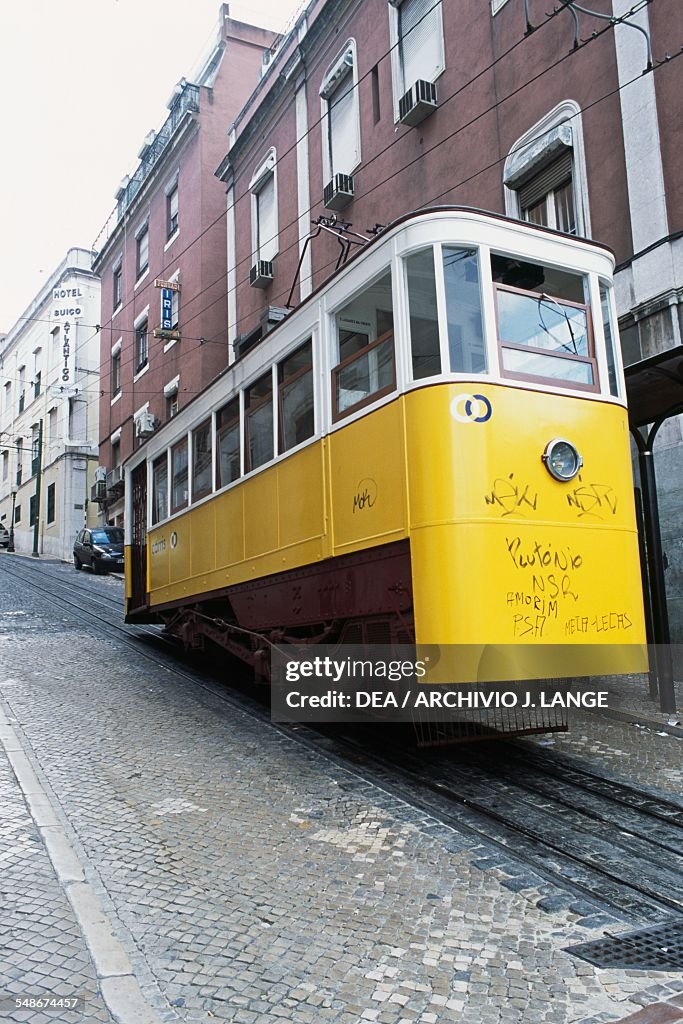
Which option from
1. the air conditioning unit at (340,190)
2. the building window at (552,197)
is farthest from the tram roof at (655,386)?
the air conditioning unit at (340,190)

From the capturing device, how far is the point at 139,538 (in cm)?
1219

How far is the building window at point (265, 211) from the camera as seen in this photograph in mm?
20344

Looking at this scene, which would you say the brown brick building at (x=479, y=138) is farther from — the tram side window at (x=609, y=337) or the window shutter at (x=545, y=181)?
the tram side window at (x=609, y=337)

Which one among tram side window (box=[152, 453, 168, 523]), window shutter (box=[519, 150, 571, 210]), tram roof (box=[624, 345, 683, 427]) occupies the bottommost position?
tram side window (box=[152, 453, 168, 523])

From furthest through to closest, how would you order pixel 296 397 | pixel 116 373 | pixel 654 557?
pixel 116 373 → pixel 654 557 → pixel 296 397

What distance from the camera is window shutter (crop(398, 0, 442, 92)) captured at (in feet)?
48.3

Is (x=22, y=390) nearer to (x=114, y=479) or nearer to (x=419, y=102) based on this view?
(x=114, y=479)

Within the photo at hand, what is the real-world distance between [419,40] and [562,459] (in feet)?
41.5

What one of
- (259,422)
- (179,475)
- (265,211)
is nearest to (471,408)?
(259,422)

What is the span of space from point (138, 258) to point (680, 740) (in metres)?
27.6

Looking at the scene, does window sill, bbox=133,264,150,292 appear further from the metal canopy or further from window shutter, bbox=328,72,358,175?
the metal canopy

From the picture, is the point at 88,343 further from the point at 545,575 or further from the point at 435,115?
the point at 545,575

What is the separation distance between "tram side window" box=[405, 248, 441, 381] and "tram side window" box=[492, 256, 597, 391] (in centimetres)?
47

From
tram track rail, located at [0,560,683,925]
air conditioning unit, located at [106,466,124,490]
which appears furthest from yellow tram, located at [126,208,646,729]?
air conditioning unit, located at [106,466,124,490]
